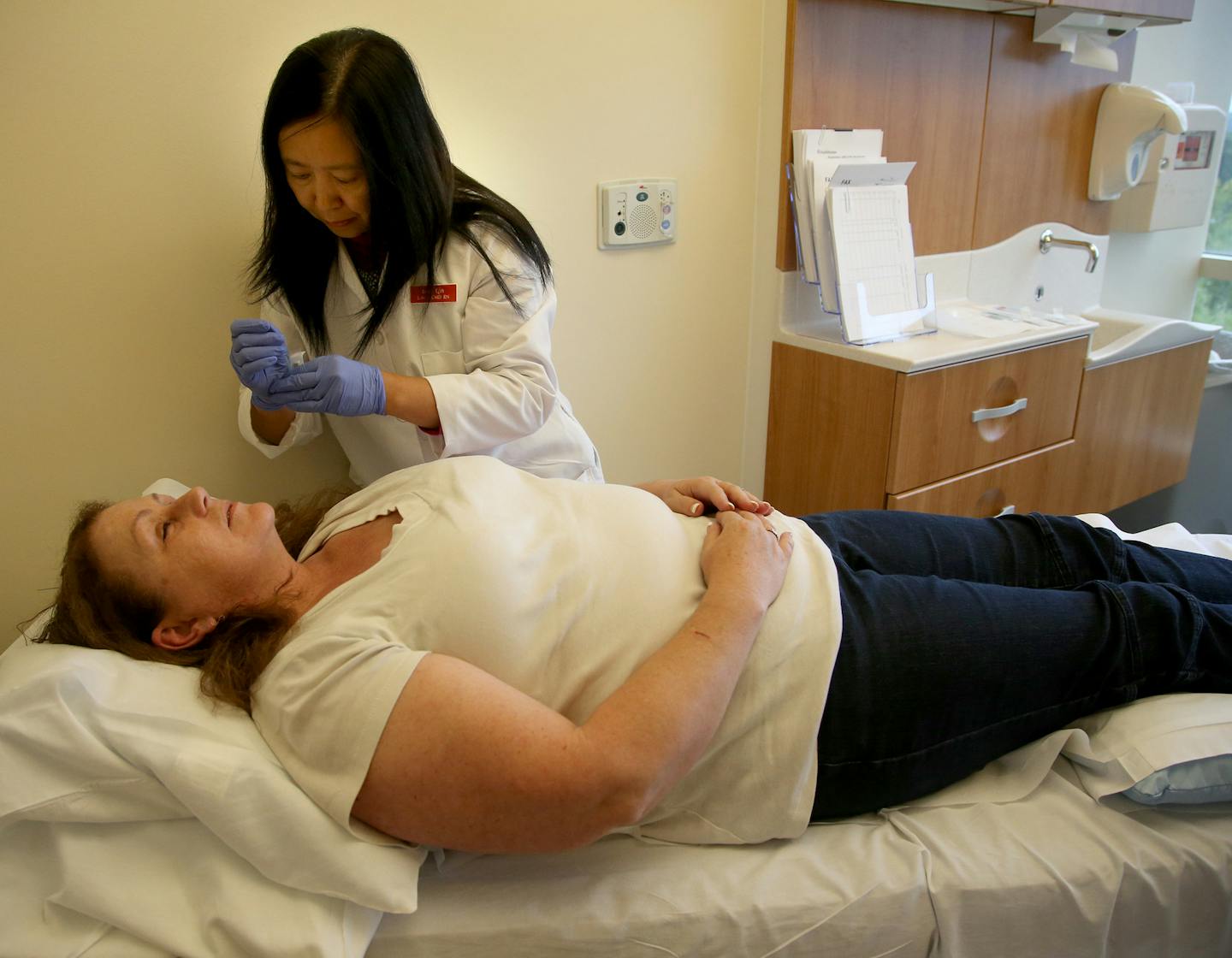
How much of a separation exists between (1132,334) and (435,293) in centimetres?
198

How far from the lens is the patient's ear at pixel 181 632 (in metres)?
1.06

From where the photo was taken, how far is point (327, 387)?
124 centimetres

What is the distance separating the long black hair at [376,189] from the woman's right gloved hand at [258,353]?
7.7 inches

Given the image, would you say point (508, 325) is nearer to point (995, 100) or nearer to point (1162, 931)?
point (1162, 931)

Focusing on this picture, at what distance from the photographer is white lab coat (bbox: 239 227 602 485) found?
53.7 inches

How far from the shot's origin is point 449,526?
40.8 inches

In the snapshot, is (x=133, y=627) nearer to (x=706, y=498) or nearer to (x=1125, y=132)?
(x=706, y=498)

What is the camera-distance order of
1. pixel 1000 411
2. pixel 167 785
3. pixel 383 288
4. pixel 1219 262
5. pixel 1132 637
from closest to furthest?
1. pixel 167 785
2. pixel 1132 637
3. pixel 383 288
4. pixel 1000 411
5. pixel 1219 262

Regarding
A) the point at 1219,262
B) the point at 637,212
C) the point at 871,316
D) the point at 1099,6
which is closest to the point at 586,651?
the point at 637,212

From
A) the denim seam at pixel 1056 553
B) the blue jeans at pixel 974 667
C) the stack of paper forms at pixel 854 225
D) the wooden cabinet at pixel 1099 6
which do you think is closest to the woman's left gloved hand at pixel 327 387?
the blue jeans at pixel 974 667

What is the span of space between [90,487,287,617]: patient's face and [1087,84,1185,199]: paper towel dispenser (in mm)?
2570

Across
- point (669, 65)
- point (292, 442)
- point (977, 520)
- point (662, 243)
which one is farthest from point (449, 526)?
point (669, 65)

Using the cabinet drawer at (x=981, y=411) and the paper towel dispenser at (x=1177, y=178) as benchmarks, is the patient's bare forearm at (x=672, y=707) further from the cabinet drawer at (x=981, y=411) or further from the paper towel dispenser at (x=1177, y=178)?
the paper towel dispenser at (x=1177, y=178)

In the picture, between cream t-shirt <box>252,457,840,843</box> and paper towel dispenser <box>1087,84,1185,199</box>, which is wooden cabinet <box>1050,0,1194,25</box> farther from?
cream t-shirt <box>252,457,840,843</box>
